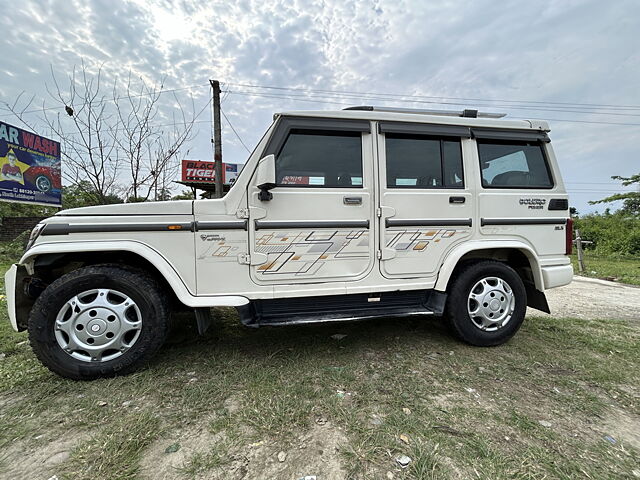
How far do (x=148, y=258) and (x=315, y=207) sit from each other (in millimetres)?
1311

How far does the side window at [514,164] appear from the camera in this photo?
277 cm

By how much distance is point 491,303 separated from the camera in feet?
8.84

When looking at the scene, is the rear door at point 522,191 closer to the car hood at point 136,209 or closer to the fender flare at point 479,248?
the fender flare at point 479,248

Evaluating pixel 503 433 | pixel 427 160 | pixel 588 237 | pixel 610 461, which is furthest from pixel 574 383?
pixel 588 237

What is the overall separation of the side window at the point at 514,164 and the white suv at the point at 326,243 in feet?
0.04

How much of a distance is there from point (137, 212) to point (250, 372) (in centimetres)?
149

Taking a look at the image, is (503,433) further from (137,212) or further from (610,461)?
(137,212)

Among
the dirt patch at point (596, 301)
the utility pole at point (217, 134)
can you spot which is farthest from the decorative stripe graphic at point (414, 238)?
the utility pole at point (217, 134)

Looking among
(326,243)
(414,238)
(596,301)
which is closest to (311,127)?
(326,243)

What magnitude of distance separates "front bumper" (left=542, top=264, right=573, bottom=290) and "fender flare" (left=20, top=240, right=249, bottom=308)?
8.98 ft

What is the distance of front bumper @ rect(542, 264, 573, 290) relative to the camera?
2777 millimetres

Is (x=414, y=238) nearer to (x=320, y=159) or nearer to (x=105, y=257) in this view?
(x=320, y=159)

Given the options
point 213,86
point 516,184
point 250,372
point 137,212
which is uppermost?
point 213,86

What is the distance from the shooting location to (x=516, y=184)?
281cm
